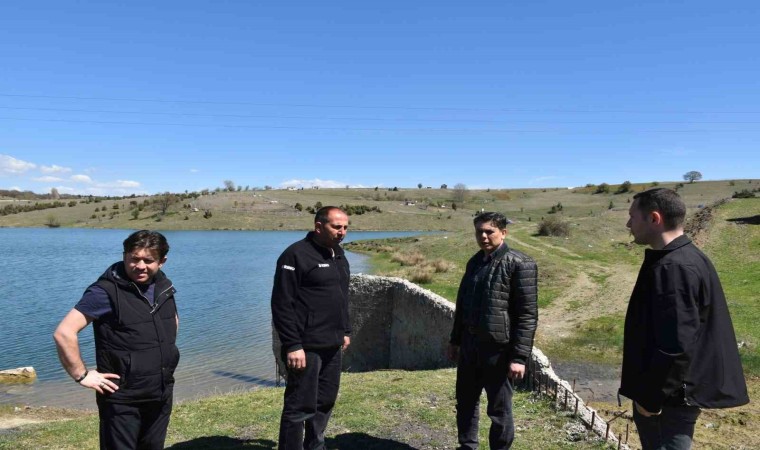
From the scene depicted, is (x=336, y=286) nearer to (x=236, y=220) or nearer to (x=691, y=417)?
(x=691, y=417)

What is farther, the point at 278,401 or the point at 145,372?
the point at 278,401

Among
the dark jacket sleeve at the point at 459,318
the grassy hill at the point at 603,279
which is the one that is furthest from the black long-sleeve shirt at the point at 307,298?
the grassy hill at the point at 603,279

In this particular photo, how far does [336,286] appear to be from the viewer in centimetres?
453

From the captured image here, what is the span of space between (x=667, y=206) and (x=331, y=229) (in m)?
2.64

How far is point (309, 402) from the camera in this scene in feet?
14.3

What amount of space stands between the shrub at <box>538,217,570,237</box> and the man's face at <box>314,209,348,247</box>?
30.8m

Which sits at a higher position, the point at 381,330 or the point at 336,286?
the point at 336,286

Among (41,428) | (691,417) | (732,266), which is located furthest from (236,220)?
(691,417)

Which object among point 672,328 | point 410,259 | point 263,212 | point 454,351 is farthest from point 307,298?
point 263,212

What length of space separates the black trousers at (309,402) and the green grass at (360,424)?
2.96 feet

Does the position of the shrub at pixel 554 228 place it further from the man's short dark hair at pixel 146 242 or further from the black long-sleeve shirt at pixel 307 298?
the man's short dark hair at pixel 146 242

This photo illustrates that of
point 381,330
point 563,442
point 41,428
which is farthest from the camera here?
point 381,330

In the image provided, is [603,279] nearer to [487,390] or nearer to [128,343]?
[487,390]

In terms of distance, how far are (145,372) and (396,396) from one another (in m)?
4.05
